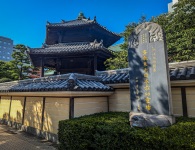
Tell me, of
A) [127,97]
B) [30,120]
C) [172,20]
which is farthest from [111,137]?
[172,20]

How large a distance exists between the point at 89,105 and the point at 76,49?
6486 mm

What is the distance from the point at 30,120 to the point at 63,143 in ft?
15.6

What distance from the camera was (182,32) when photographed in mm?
11562

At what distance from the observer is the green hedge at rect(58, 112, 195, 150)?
389 centimetres

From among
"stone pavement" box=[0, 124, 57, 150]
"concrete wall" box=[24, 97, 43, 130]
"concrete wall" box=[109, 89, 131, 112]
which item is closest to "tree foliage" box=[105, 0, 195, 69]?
"concrete wall" box=[109, 89, 131, 112]

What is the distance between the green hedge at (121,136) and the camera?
3.89 meters

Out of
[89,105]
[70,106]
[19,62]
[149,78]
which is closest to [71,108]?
Result: [70,106]

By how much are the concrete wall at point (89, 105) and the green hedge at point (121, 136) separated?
1.30m

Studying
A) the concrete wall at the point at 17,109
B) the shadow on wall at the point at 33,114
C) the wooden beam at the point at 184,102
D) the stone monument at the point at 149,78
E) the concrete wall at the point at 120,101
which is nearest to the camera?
the stone monument at the point at 149,78

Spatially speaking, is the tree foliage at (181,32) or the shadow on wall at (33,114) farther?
the tree foliage at (181,32)

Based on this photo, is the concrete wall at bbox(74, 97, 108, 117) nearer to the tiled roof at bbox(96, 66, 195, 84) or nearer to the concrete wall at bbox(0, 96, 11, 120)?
the tiled roof at bbox(96, 66, 195, 84)

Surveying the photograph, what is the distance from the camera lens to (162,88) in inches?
216

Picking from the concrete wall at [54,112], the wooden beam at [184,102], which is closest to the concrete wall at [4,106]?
the concrete wall at [54,112]

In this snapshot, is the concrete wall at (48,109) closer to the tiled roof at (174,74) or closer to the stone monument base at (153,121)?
the tiled roof at (174,74)
